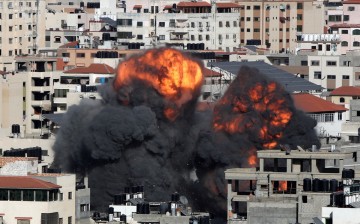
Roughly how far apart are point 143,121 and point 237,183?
23731 millimetres

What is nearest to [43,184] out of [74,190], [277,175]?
[74,190]

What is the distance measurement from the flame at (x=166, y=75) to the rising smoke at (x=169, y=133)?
5 cm

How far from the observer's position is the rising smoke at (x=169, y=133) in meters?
130

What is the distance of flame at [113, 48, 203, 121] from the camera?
138 metres

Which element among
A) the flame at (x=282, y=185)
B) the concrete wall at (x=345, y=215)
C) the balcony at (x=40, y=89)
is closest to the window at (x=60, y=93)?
the balcony at (x=40, y=89)

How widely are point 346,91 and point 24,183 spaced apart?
69.8m

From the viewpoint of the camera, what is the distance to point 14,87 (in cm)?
15800

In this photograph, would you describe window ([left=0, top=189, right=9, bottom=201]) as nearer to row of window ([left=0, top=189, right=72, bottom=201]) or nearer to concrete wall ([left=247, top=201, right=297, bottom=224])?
row of window ([left=0, top=189, right=72, bottom=201])

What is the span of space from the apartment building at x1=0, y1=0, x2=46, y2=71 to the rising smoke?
2047 inches

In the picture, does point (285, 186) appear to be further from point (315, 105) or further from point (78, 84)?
point (78, 84)

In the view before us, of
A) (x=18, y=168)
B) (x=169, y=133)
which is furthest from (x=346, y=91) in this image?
(x=18, y=168)

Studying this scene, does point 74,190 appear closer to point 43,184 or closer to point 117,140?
point 43,184

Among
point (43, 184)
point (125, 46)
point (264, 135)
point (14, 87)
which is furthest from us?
point (125, 46)

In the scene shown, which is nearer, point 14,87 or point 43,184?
point 43,184
